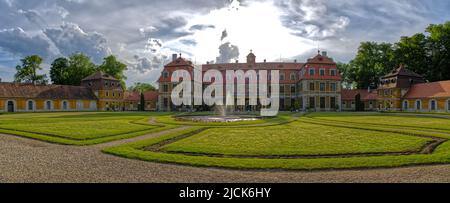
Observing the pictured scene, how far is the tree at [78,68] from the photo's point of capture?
219 feet

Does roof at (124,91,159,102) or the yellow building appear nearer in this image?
the yellow building

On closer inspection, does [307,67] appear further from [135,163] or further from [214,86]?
[135,163]

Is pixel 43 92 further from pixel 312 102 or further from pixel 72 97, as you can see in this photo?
pixel 312 102

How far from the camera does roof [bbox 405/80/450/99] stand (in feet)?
133

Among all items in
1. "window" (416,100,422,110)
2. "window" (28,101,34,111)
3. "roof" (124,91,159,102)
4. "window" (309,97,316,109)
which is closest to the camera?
"window" (416,100,422,110)

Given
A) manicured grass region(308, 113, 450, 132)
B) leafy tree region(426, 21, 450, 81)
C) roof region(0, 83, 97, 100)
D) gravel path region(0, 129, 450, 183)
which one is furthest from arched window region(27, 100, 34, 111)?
leafy tree region(426, 21, 450, 81)

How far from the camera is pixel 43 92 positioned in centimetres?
5156

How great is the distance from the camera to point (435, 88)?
4256cm

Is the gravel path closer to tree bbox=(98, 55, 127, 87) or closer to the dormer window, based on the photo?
the dormer window

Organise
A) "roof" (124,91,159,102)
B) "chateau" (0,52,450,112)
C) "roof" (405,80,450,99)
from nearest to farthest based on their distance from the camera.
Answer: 1. "roof" (405,80,450,99)
2. "chateau" (0,52,450,112)
3. "roof" (124,91,159,102)

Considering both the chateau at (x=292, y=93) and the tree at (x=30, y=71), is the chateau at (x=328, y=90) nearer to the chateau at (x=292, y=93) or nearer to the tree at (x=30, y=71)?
the chateau at (x=292, y=93)

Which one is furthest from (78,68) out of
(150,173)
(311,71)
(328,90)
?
(150,173)

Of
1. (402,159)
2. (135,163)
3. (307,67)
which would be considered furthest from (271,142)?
(307,67)

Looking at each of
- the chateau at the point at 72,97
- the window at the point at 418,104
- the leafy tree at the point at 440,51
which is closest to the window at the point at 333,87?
A: the window at the point at 418,104
